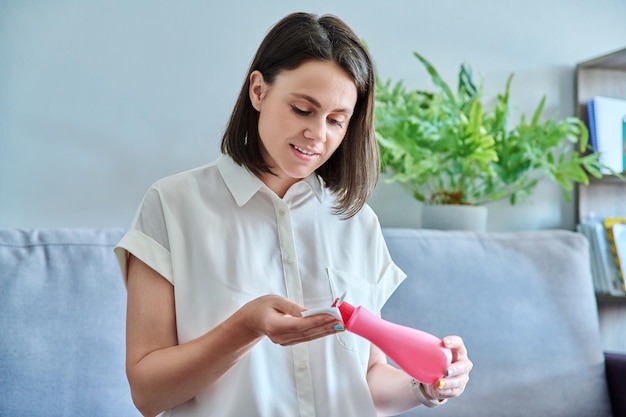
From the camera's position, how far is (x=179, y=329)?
1.07 metres

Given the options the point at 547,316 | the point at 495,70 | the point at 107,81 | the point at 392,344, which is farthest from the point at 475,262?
the point at 107,81

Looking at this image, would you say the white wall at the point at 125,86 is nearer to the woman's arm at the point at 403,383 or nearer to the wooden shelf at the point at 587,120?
the wooden shelf at the point at 587,120

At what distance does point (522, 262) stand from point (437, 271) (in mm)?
282

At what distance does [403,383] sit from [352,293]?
17 centimetres

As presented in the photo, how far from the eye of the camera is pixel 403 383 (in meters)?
1.16

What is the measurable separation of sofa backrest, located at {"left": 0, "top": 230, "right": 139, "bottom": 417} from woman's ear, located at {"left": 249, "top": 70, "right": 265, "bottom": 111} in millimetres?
725

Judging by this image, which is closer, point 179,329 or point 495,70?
point 179,329

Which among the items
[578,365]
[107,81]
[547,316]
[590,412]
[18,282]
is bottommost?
[590,412]

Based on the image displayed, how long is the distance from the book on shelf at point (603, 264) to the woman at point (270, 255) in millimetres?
1459

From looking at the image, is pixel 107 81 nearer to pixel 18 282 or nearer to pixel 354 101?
pixel 18 282

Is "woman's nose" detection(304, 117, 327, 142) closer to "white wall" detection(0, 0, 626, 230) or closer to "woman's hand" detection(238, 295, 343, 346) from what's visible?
"woman's hand" detection(238, 295, 343, 346)

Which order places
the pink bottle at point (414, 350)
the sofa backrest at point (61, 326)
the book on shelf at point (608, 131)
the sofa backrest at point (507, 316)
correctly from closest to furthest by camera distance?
1. the pink bottle at point (414, 350)
2. the sofa backrest at point (61, 326)
3. the sofa backrest at point (507, 316)
4. the book on shelf at point (608, 131)

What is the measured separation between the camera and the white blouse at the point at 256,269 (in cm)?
107

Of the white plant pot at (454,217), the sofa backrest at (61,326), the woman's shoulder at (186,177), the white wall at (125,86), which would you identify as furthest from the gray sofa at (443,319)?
the woman's shoulder at (186,177)
